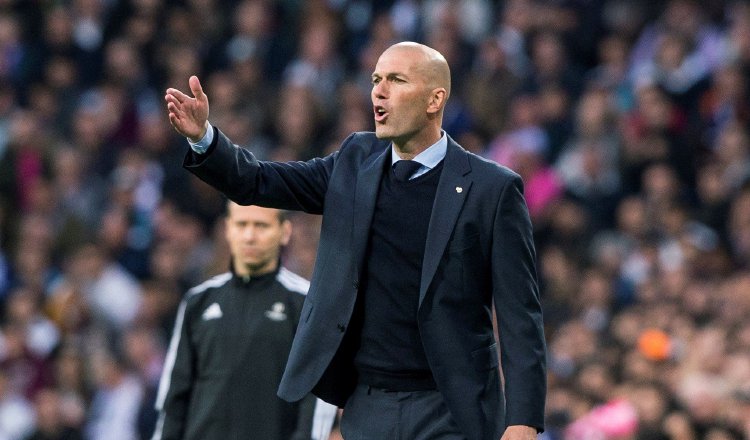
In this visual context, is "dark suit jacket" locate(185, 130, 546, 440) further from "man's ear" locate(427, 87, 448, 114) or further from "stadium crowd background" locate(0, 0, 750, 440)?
"stadium crowd background" locate(0, 0, 750, 440)

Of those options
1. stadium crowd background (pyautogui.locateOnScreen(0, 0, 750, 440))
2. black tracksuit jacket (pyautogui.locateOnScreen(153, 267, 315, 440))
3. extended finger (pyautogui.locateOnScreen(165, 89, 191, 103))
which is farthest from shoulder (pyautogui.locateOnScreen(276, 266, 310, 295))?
stadium crowd background (pyautogui.locateOnScreen(0, 0, 750, 440))

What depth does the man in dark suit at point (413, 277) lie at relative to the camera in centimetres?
484


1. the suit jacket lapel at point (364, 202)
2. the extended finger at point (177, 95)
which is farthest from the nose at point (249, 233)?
the extended finger at point (177, 95)

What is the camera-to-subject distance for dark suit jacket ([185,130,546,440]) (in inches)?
190

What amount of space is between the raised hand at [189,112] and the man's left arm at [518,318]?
982 mm

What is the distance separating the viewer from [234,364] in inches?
252

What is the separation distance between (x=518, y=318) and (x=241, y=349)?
1911 mm

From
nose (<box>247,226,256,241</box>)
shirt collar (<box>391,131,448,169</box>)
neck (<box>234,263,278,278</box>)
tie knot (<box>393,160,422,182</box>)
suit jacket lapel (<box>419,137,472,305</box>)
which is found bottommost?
neck (<box>234,263,278,278</box>)

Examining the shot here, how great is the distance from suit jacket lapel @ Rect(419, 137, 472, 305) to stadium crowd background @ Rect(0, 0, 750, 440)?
4.25m

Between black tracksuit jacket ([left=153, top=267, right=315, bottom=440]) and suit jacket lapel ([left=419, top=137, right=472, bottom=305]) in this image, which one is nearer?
suit jacket lapel ([left=419, top=137, right=472, bottom=305])

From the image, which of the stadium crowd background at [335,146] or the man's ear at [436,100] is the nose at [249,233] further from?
the stadium crowd background at [335,146]

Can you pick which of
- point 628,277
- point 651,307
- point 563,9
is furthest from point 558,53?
point 651,307

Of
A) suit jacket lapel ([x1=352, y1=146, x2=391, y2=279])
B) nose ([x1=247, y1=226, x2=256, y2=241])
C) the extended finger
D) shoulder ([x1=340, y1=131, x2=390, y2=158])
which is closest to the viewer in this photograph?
the extended finger

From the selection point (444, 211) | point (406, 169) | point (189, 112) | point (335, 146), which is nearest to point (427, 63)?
point (406, 169)
